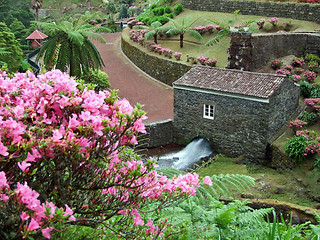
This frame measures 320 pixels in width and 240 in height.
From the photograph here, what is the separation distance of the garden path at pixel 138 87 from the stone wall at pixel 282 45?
5.36 meters

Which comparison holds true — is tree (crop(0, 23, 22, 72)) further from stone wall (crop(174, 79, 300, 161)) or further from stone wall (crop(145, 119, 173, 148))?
stone wall (crop(174, 79, 300, 161))

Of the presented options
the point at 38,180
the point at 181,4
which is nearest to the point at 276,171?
the point at 38,180

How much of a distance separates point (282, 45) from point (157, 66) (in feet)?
26.0

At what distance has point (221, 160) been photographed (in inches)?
717

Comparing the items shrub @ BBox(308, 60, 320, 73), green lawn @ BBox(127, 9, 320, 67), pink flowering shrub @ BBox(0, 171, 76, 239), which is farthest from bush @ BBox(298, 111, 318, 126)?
pink flowering shrub @ BBox(0, 171, 76, 239)

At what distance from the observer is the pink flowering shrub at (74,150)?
4035mm

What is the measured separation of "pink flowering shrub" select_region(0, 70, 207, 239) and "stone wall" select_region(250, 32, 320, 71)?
18856 mm

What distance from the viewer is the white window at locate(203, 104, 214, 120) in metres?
18.5

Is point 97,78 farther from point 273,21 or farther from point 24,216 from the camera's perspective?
point 24,216

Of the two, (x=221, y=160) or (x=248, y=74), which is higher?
(x=248, y=74)

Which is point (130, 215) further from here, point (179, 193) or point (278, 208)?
point (278, 208)

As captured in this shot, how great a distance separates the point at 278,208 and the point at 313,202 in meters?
3.00

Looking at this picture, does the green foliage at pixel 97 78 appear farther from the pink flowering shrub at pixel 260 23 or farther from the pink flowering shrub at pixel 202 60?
the pink flowering shrub at pixel 260 23

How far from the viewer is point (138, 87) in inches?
1041
